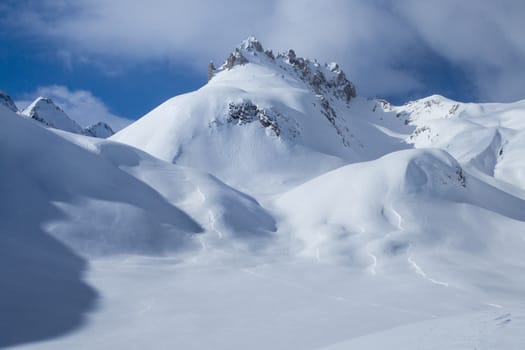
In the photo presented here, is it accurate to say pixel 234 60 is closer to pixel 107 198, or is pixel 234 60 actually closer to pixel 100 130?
pixel 107 198

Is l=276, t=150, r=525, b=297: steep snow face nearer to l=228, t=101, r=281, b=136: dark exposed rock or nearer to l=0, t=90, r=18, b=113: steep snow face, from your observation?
l=228, t=101, r=281, b=136: dark exposed rock

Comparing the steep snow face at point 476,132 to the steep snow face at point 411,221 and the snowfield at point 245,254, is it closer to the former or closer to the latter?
the steep snow face at point 411,221

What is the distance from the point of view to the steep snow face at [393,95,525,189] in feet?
213

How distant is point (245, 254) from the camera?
66.2ft

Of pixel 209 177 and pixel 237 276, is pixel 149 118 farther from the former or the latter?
pixel 237 276

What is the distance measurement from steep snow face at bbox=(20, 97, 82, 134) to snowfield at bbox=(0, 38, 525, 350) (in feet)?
285

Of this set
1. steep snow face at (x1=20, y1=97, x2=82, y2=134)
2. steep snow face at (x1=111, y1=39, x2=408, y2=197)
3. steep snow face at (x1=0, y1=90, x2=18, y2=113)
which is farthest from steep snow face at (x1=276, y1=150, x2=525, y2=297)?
steep snow face at (x1=0, y1=90, x2=18, y2=113)

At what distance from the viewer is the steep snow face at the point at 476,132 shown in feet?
213

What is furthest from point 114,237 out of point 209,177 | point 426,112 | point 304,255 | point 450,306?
point 426,112

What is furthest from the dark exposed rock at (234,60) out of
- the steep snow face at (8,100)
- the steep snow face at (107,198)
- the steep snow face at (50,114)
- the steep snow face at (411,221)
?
the steep snow face at (8,100)

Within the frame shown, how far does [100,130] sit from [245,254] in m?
142

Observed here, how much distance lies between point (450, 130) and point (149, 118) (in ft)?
214

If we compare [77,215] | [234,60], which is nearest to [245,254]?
[77,215]

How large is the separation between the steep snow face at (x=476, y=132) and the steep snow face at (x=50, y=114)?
9190cm
